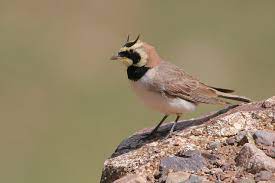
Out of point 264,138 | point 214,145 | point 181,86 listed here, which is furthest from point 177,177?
point 181,86

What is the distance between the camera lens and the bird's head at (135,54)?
9836mm

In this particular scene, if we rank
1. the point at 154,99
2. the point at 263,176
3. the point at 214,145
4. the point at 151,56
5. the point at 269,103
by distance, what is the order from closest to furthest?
the point at 263,176 < the point at 214,145 < the point at 269,103 < the point at 154,99 < the point at 151,56

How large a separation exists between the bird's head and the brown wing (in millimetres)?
196

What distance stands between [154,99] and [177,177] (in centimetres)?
244

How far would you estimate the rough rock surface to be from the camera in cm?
738

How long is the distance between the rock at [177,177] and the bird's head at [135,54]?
8.47 feet

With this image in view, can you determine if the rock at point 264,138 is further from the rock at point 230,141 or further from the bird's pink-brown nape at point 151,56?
the bird's pink-brown nape at point 151,56

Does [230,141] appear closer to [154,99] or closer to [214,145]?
[214,145]

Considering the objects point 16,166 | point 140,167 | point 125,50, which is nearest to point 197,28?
point 16,166

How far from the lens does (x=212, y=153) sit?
7.78 metres

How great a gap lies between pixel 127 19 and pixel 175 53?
15.4 ft

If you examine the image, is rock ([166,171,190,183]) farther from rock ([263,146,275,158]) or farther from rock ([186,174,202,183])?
rock ([263,146,275,158])

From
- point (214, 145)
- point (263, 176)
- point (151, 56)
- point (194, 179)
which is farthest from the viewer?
point (151, 56)

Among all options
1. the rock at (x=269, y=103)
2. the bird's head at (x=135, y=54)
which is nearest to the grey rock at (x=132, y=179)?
the rock at (x=269, y=103)
